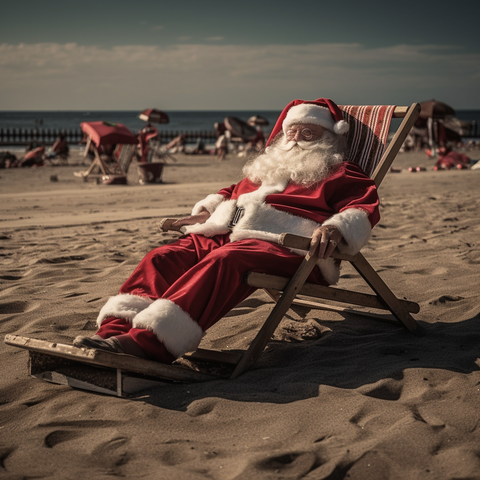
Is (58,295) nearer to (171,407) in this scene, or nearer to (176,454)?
(171,407)

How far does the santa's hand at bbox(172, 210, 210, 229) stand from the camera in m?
3.39

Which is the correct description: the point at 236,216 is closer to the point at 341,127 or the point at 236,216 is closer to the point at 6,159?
the point at 341,127

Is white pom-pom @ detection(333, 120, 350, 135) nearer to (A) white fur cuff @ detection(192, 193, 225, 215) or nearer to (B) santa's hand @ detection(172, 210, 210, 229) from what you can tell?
(A) white fur cuff @ detection(192, 193, 225, 215)

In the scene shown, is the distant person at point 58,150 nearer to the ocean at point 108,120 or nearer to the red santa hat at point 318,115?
the red santa hat at point 318,115

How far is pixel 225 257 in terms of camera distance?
2652 millimetres

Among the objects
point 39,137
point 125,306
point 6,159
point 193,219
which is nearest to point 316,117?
point 193,219

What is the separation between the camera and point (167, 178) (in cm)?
1399

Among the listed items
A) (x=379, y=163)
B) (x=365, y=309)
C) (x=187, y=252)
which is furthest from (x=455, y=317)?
(x=187, y=252)

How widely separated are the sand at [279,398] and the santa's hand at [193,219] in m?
0.63

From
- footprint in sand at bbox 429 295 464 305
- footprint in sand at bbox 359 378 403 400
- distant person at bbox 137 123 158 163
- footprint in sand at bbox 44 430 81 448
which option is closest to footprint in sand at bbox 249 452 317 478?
footprint in sand at bbox 359 378 403 400

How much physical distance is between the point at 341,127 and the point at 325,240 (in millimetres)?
1005

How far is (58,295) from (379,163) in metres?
2.20

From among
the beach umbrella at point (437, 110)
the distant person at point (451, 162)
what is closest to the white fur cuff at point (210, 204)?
the distant person at point (451, 162)

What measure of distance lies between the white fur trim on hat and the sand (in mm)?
1126
